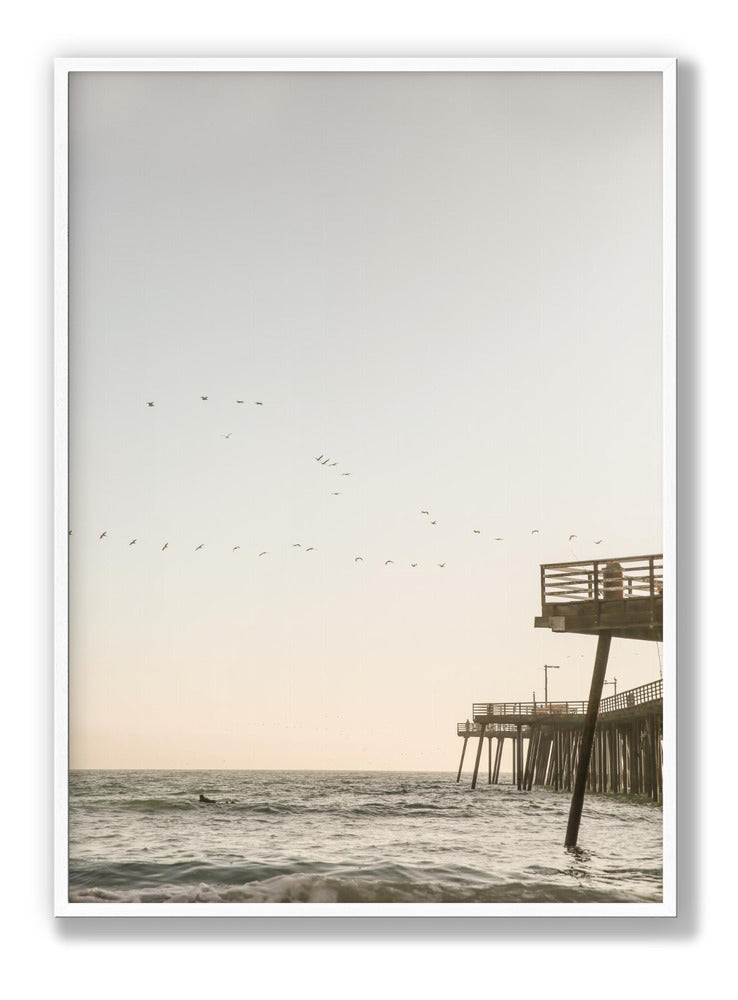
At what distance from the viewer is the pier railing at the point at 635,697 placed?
3.23 m

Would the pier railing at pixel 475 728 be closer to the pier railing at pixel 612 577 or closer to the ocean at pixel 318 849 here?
the ocean at pixel 318 849

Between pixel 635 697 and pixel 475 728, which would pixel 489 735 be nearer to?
pixel 475 728

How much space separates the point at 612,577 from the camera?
326 cm

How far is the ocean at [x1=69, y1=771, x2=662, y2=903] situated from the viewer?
316cm

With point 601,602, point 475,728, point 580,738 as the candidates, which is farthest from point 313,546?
point 580,738

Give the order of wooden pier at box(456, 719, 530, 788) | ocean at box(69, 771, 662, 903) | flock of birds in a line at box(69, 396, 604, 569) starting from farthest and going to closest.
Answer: flock of birds in a line at box(69, 396, 604, 569)
ocean at box(69, 771, 662, 903)
wooden pier at box(456, 719, 530, 788)

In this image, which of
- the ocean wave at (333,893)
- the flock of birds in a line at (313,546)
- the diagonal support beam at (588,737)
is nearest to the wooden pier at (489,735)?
the diagonal support beam at (588,737)

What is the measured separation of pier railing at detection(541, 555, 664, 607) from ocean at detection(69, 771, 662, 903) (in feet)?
1.94

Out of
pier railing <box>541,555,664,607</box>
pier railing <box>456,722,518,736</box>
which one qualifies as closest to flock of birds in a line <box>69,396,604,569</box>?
pier railing <box>541,555,664,607</box>

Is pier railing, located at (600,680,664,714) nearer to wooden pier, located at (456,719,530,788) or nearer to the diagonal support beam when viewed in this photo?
the diagonal support beam

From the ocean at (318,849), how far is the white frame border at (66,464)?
0.03 metres

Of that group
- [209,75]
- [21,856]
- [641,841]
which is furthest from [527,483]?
[21,856]

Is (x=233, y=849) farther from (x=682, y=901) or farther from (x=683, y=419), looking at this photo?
(x=683, y=419)
